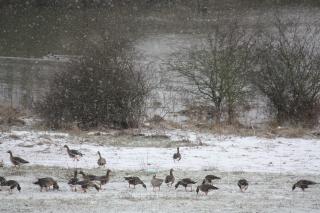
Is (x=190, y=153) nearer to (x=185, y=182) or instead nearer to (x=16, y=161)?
(x=185, y=182)

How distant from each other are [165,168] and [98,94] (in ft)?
34.0

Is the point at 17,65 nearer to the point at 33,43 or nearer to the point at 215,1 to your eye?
the point at 33,43

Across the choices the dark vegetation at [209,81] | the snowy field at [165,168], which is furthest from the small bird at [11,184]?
the dark vegetation at [209,81]

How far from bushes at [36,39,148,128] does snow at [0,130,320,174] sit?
11.7 feet

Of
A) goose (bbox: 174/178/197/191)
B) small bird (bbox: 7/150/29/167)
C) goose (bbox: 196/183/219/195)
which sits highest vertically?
small bird (bbox: 7/150/29/167)

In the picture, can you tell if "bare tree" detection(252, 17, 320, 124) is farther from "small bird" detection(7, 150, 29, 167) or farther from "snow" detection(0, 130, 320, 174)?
"small bird" detection(7, 150, 29, 167)

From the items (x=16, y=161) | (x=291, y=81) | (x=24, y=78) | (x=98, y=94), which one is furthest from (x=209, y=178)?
(x=24, y=78)

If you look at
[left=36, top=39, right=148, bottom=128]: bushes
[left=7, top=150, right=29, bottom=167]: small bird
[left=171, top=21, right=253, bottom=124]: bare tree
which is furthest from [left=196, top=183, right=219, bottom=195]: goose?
[left=171, top=21, right=253, bottom=124]: bare tree

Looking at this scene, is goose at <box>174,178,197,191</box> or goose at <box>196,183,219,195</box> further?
goose at <box>174,178,197,191</box>

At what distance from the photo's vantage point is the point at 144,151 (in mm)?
23234

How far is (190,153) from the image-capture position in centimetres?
2291

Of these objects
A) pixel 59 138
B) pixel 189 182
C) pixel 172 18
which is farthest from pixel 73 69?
pixel 172 18

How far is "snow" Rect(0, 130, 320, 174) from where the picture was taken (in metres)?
21.1

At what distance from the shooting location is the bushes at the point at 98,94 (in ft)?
98.6
